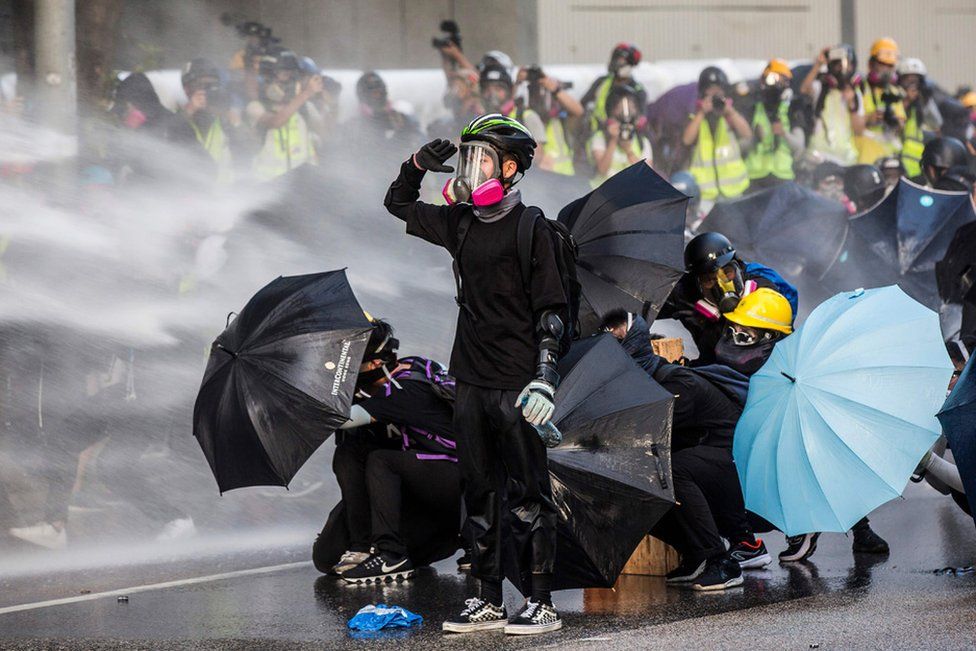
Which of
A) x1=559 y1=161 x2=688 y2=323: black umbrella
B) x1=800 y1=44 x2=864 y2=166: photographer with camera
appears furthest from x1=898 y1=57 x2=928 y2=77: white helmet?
x1=559 y1=161 x2=688 y2=323: black umbrella

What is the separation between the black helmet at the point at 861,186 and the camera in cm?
1225

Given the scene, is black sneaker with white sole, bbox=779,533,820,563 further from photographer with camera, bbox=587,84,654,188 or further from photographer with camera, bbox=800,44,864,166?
photographer with camera, bbox=800,44,864,166

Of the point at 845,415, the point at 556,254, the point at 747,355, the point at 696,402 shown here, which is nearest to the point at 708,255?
the point at 747,355

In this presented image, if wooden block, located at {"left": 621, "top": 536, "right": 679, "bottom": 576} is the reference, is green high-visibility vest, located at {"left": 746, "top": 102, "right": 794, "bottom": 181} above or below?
above

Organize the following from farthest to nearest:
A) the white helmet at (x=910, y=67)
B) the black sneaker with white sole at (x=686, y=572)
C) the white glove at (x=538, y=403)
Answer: the white helmet at (x=910, y=67)
the black sneaker with white sole at (x=686, y=572)
the white glove at (x=538, y=403)

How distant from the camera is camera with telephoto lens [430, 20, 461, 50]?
10.8m

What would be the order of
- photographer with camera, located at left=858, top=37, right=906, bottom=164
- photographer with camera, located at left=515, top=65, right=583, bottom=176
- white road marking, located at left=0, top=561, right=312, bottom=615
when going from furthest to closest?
photographer with camera, located at left=858, top=37, right=906, bottom=164 → photographer with camera, located at left=515, top=65, right=583, bottom=176 → white road marking, located at left=0, top=561, right=312, bottom=615

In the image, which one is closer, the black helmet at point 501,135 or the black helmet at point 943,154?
the black helmet at point 501,135

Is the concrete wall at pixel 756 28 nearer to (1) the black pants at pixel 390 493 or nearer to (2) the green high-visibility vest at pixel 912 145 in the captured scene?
(2) the green high-visibility vest at pixel 912 145

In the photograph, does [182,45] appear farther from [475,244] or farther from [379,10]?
[475,244]

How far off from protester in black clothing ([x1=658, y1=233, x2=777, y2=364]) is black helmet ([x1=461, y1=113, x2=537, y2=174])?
6.13 feet

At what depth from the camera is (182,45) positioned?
974cm

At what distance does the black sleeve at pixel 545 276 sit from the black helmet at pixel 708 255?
2.04 metres

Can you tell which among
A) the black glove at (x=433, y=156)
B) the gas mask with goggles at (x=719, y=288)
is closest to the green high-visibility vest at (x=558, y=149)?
the gas mask with goggles at (x=719, y=288)
